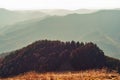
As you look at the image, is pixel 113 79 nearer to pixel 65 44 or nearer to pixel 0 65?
pixel 65 44

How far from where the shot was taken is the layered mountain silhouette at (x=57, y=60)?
126m

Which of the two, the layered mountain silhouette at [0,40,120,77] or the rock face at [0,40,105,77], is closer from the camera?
the layered mountain silhouette at [0,40,120,77]

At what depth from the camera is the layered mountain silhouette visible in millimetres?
125625

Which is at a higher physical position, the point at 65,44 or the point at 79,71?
the point at 65,44

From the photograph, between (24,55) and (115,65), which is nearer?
(115,65)

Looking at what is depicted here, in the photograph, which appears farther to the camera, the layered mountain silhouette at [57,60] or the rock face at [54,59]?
the rock face at [54,59]

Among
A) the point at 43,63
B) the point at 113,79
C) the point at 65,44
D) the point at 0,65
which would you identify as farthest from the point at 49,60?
the point at 113,79

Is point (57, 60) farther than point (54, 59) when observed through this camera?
No

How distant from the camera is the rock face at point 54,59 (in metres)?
126

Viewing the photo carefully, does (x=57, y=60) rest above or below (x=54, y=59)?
below

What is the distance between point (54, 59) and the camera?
12850cm

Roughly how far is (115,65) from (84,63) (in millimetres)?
11516

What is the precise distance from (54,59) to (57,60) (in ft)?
5.05

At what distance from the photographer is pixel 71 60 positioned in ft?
417
